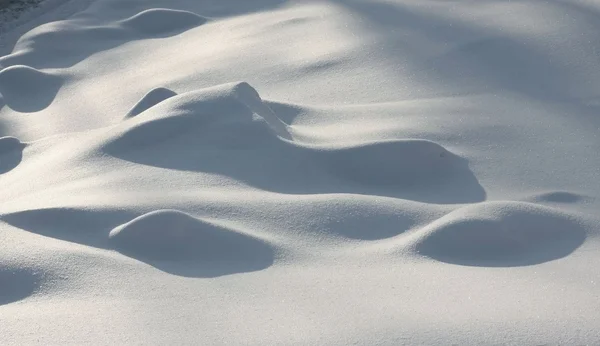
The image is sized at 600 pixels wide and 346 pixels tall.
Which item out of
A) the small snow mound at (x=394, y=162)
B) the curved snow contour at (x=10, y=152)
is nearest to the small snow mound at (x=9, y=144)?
the curved snow contour at (x=10, y=152)

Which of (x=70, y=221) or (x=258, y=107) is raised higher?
(x=258, y=107)

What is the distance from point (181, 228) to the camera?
1.85 m

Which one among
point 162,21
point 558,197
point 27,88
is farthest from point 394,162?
point 162,21

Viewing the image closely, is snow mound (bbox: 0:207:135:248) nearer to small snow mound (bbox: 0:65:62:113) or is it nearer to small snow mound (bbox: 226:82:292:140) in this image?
small snow mound (bbox: 226:82:292:140)

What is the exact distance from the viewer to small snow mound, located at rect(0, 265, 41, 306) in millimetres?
1695

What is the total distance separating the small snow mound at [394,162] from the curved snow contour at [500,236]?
28 cm

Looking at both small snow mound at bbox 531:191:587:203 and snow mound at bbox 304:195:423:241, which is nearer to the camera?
snow mound at bbox 304:195:423:241

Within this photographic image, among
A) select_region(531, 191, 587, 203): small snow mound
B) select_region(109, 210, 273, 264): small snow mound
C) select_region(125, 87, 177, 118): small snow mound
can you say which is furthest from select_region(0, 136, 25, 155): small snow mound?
select_region(531, 191, 587, 203): small snow mound

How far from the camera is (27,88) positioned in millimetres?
3127

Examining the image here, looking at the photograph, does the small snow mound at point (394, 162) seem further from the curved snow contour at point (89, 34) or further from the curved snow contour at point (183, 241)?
the curved snow contour at point (89, 34)

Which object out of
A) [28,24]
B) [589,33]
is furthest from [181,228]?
[28,24]

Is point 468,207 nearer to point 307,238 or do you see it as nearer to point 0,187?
point 307,238

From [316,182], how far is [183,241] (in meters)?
0.44

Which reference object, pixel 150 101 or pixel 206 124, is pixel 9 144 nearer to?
pixel 150 101
